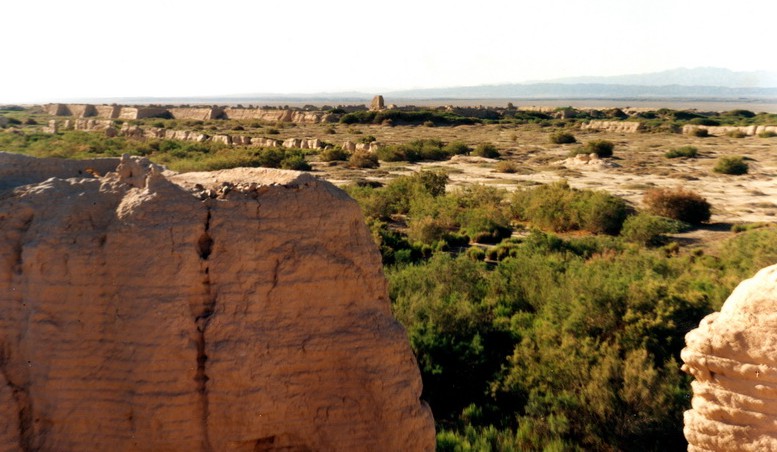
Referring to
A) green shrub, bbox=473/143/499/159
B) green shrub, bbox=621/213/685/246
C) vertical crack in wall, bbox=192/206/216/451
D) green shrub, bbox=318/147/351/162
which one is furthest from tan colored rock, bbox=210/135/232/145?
vertical crack in wall, bbox=192/206/216/451

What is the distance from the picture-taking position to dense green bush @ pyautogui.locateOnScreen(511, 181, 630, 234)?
17297mm

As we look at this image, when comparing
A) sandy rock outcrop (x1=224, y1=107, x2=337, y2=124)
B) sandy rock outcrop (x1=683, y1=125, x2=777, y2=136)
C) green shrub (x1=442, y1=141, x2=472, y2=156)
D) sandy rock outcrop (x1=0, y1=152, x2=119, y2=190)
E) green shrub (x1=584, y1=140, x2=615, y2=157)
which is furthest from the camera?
sandy rock outcrop (x1=224, y1=107, x2=337, y2=124)

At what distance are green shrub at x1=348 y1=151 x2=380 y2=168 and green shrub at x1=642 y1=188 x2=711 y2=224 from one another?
13221 millimetres

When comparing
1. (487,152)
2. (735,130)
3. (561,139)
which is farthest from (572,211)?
(735,130)

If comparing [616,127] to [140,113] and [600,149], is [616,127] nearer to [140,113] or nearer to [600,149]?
[600,149]

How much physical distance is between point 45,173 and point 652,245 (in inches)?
537

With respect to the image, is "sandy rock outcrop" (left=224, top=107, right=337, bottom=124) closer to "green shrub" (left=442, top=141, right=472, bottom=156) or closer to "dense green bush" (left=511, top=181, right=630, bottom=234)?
"green shrub" (left=442, top=141, right=472, bottom=156)

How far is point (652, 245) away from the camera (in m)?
15.8

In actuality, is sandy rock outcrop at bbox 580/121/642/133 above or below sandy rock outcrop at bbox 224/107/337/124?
below

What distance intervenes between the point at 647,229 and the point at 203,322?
13.8 metres

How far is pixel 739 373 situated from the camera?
4.50 meters

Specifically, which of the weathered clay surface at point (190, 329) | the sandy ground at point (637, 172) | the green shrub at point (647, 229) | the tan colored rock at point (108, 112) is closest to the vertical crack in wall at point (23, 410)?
the weathered clay surface at point (190, 329)

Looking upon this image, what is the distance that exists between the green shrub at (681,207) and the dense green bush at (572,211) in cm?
87

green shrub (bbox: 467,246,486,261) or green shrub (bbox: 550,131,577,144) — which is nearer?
green shrub (bbox: 467,246,486,261)
